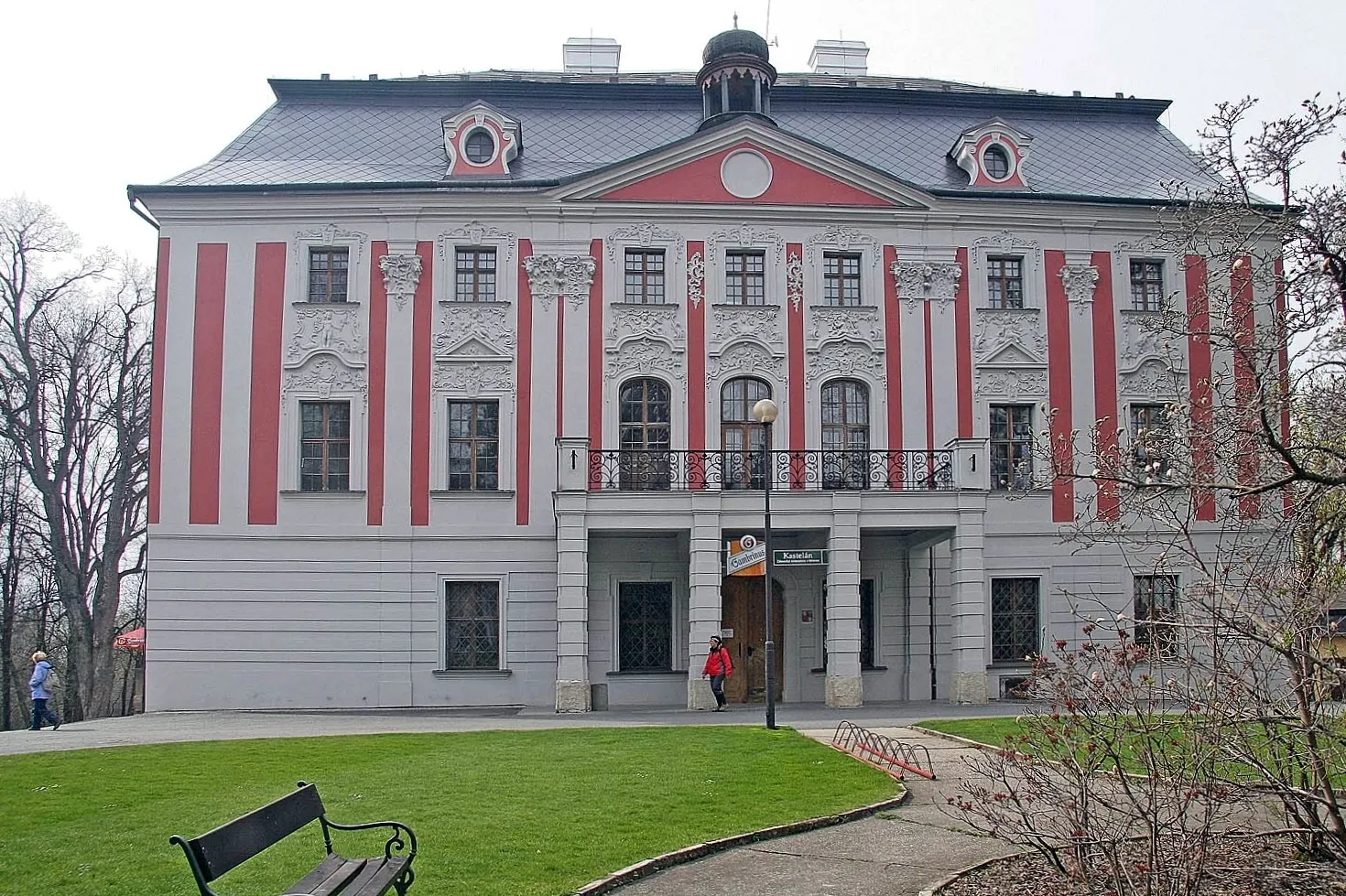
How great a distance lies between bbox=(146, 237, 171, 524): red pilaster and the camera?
26406 mm

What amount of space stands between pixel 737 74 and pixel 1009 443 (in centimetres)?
1026

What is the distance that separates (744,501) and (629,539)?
127 inches

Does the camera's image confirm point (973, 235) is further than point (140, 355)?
No

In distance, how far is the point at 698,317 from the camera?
2738 centimetres

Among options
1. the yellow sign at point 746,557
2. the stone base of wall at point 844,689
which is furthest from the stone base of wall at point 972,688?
the yellow sign at point 746,557

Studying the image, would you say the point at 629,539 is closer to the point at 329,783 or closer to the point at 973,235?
Answer: the point at 973,235

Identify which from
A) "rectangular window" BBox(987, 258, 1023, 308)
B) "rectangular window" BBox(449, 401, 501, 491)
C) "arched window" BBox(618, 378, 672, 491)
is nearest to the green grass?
"rectangular window" BBox(449, 401, 501, 491)

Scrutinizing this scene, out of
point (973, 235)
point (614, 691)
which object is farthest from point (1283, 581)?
point (973, 235)

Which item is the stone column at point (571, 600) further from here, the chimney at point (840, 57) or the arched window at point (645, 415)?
the chimney at point (840, 57)

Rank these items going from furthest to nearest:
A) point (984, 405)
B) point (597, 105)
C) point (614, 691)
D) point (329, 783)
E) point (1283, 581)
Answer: point (597, 105) → point (984, 405) → point (614, 691) → point (329, 783) → point (1283, 581)

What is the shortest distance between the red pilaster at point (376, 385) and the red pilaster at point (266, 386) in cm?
186

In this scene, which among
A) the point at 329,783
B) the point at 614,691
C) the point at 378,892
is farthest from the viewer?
the point at 614,691

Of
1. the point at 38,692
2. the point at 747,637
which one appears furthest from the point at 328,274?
the point at 747,637

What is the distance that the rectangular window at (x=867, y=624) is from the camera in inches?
1052
